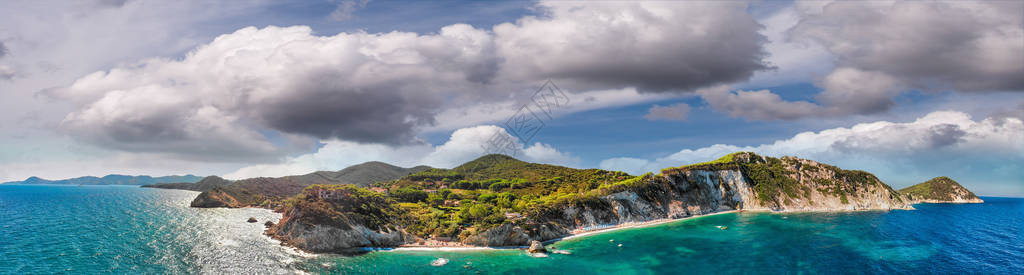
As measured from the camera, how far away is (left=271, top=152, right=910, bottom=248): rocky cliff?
78688mm

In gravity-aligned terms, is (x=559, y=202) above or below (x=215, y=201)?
above

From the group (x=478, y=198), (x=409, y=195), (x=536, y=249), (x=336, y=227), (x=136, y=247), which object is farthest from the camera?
(x=409, y=195)

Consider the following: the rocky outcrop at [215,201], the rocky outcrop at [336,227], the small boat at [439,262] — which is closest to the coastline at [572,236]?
the rocky outcrop at [336,227]

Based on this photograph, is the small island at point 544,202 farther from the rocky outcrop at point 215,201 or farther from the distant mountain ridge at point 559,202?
the rocky outcrop at point 215,201

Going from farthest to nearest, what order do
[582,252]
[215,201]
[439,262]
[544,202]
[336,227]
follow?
[215,201] → [544,202] → [582,252] → [336,227] → [439,262]

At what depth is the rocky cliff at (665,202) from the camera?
258 ft

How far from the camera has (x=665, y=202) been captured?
12669 cm

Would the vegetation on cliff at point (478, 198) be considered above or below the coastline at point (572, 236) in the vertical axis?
above

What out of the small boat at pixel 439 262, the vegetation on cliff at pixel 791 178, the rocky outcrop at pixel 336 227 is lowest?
the small boat at pixel 439 262

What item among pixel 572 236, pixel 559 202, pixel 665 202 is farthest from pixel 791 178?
pixel 572 236

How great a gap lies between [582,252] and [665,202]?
6244 centimetres

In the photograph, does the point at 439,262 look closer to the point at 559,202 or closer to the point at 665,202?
the point at 559,202

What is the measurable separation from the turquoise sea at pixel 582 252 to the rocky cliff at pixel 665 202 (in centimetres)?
525

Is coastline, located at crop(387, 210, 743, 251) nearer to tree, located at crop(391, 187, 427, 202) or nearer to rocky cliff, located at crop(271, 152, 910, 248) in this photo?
rocky cliff, located at crop(271, 152, 910, 248)
